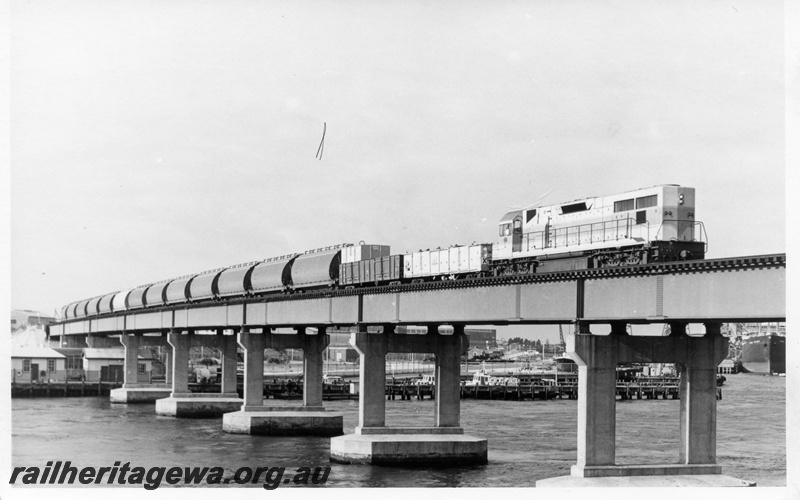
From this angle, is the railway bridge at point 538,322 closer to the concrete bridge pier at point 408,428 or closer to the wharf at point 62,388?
the concrete bridge pier at point 408,428

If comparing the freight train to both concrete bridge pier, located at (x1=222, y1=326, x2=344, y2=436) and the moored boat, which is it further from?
the moored boat

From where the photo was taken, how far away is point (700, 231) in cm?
4412

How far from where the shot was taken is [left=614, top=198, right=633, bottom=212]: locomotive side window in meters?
46.7

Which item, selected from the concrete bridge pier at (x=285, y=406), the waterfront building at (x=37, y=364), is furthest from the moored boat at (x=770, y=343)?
the waterfront building at (x=37, y=364)

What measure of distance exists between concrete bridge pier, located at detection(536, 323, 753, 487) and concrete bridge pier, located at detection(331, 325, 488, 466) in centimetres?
1681

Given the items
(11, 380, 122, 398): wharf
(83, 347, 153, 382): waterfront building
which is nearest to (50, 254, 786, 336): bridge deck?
(11, 380, 122, 398): wharf

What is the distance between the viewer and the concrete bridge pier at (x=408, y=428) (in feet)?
193

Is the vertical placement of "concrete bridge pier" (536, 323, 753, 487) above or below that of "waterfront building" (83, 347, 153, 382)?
above

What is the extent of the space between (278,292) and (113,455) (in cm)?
2064

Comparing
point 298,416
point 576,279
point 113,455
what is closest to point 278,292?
point 298,416

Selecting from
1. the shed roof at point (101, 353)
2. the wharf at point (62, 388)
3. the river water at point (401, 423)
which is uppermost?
the shed roof at point (101, 353)

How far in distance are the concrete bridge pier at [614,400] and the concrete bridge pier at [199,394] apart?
6386 cm

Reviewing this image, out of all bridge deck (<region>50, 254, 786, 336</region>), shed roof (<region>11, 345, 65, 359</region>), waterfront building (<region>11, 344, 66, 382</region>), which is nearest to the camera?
bridge deck (<region>50, 254, 786, 336</region>)

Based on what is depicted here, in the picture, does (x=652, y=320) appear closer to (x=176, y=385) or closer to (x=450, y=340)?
(x=450, y=340)
